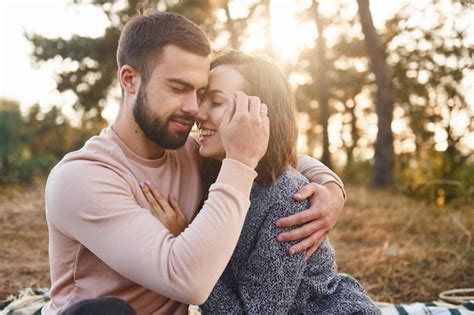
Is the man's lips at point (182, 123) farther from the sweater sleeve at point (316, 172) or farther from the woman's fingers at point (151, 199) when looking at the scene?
the sweater sleeve at point (316, 172)

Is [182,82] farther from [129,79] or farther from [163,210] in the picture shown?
[163,210]

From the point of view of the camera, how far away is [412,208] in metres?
7.04

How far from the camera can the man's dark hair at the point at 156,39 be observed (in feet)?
7.06

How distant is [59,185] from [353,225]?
490cm

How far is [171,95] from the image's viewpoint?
2.16 meters

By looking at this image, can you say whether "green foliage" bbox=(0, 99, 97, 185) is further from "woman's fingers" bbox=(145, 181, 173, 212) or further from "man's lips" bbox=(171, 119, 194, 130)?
"woman's fingers" bbox=(145, 181, 173, 212)

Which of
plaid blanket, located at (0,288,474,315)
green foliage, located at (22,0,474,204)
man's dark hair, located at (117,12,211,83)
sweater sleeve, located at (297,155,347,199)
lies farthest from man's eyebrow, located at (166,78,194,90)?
green foliage, located at (22,0,474,204)

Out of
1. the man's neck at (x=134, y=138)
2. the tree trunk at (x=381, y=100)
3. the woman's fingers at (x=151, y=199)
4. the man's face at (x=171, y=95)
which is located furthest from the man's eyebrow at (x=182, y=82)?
the tree trunk at (x=381, y=100)

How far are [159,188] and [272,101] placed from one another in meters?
0.59

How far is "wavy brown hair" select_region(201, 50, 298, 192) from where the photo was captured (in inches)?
85.4

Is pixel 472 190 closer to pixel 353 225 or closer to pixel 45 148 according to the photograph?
pixel 353 225

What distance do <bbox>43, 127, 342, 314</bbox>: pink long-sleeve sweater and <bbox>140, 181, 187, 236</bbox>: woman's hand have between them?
→ 0.03 m

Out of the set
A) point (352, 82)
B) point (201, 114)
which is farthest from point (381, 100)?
point (201, 114)

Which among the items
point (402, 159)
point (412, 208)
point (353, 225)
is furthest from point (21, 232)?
point (402, 159)
